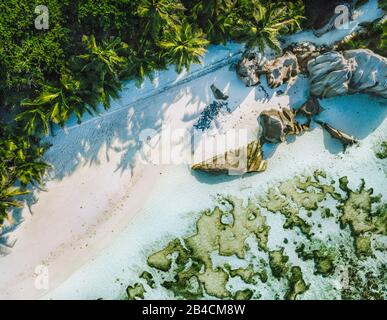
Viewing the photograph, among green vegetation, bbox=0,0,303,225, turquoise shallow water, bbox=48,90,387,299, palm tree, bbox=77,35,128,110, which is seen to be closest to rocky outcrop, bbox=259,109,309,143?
turquoise shallow water, bbox=48,90,387,299

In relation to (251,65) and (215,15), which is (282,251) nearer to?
(251,65)

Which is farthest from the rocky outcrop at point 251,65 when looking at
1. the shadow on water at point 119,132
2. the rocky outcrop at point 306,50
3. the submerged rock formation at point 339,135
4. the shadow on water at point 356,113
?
the submerged rock formation at point 339,135

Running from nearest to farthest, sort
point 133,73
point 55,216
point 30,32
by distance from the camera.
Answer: point 30,32 → point 133,73 → point 55,216

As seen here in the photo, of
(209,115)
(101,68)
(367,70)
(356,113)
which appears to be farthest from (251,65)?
(101,68)

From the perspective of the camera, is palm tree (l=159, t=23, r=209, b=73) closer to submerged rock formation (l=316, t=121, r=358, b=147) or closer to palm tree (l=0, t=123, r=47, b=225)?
palm tree (l=0, t=123, r=47, b=225)

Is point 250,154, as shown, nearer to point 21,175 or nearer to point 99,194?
point 99,194

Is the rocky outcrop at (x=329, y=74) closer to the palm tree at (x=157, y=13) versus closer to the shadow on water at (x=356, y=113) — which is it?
the shadow on water at (x=356, y=113)

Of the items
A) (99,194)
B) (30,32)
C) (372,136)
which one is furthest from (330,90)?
(30,32)

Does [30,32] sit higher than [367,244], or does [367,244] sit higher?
[30,32]
